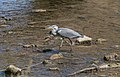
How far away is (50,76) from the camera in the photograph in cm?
901

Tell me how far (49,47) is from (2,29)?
3070mm

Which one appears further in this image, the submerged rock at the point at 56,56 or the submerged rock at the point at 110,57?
the submerged rock at the point at 56,56

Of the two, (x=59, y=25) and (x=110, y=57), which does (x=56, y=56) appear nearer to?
(x=110, y=57)

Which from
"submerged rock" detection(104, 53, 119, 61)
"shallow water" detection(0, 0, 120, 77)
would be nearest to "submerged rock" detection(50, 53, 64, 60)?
"shallow water" detection(0, 0, 120, 77)

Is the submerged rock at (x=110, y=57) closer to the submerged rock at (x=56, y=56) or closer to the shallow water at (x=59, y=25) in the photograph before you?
the shallow water at (x=59, y=25)

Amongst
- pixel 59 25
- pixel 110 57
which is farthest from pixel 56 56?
pixel 59 25

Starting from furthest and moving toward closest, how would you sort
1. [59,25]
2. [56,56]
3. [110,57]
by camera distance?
[59,25]
[56,56]
[110,57]

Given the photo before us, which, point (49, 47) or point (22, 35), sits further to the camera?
point (22, 35)

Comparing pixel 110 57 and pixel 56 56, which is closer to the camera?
pixel 110 57

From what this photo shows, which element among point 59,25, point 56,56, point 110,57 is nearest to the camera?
point 110,57

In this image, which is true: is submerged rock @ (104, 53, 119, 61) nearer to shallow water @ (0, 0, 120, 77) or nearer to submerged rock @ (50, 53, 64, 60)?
shallow water @ (0, 0, 120, 77)

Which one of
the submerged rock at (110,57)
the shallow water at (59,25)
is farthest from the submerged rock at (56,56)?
the submerged rock at (110,57)

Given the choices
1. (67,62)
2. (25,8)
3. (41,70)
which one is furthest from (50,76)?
(25,8)

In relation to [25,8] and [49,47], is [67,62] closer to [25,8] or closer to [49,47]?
[49,47]
